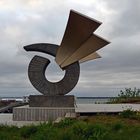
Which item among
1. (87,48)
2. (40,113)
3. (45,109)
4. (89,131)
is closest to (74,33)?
(87,48)

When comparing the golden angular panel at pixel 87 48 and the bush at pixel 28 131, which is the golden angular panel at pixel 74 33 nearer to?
the golden angular panel at pixel 87 48

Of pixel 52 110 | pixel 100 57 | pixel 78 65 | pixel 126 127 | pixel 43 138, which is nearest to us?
pixel 43 138

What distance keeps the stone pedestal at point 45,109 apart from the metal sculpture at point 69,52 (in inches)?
12.0

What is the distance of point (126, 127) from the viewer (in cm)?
1180

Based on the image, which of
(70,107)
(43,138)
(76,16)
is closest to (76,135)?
(43,138)

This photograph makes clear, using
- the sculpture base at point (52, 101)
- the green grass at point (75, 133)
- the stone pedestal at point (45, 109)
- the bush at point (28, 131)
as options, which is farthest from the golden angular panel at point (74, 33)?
the bush at point (28, 131)

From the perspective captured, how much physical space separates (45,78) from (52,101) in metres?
1.05

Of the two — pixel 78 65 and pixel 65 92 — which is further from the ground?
pixel 78 65

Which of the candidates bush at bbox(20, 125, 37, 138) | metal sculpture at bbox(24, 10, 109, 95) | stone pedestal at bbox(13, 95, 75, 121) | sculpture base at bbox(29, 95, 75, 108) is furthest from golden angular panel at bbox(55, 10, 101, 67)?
bush at bbox(20, 125, 37, 138)

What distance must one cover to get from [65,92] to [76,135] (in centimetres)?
912

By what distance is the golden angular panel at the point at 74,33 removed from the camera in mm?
16719

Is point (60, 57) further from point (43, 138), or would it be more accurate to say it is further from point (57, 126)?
point (43, 138)

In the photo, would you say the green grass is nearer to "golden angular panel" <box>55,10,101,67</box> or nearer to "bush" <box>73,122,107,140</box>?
"bush" <box>73,122,107,140</box>

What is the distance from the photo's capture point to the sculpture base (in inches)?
Answer: 755
